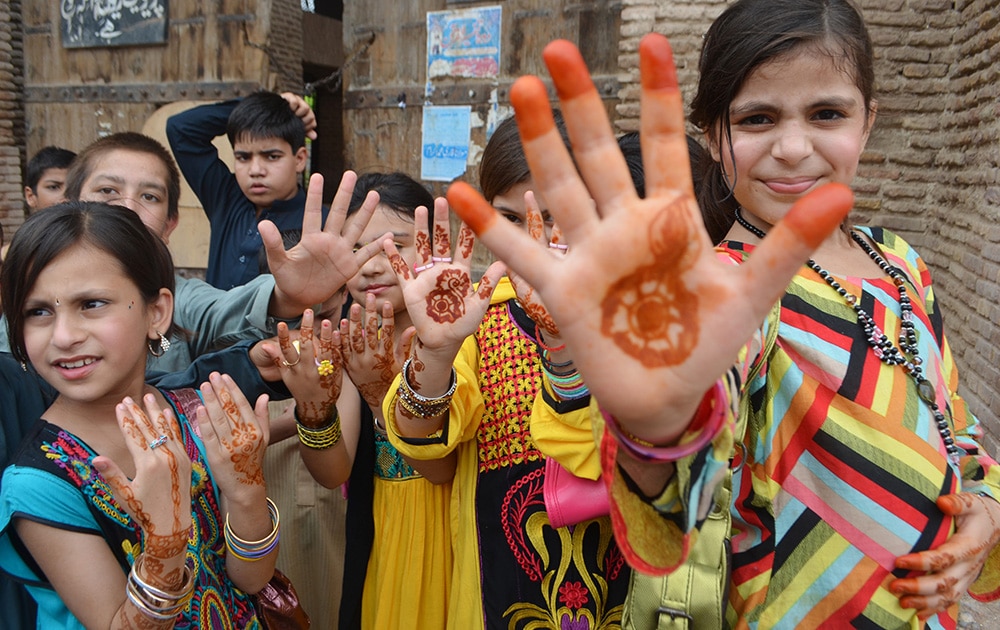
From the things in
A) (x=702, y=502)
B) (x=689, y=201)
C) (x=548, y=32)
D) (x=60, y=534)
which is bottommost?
(x=60, y=534)

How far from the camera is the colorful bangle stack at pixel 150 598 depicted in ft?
3.62

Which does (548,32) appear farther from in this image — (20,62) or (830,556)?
(20,62)

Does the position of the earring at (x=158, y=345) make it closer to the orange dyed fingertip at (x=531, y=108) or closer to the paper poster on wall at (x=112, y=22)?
the orange dyed fingertip at (x=531, y=108)

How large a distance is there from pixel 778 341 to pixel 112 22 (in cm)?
544

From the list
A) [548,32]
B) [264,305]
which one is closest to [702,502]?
[264,305]

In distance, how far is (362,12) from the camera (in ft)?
14.3

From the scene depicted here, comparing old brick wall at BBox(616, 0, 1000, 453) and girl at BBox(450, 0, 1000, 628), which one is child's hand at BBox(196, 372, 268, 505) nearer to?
girl at BBox(450, 0, 1000, 628)

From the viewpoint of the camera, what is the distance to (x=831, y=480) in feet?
3.17

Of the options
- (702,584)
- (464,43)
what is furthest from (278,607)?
(464,43)

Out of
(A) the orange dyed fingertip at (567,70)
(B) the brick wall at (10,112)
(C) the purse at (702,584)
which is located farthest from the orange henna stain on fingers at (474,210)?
(B) the brick wall at (10,112)

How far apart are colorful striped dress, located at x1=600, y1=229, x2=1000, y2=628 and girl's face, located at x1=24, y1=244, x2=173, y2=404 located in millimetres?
1164

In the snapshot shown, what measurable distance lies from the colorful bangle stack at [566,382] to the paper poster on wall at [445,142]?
3.17 metres

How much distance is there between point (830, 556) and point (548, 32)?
3.46 metres

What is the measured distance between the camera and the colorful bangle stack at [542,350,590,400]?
1.11 m
